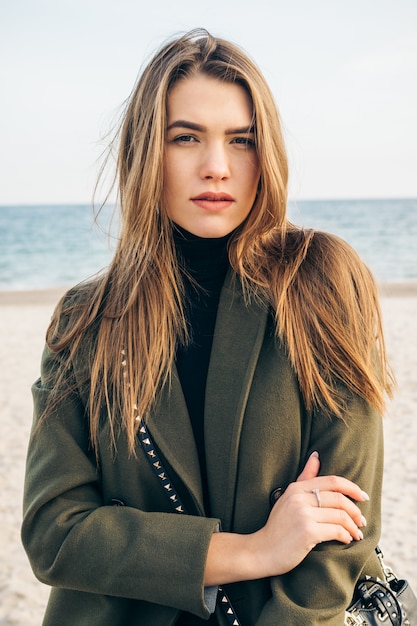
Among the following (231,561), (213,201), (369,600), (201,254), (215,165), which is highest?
(215,165)

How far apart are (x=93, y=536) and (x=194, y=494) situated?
0.96 ft

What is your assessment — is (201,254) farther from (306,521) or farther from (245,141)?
(306,521)

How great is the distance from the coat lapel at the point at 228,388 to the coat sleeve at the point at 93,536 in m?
0.12

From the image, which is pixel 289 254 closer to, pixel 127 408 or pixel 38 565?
pixel 127 408

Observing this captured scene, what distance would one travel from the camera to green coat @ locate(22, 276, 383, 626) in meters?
1.81

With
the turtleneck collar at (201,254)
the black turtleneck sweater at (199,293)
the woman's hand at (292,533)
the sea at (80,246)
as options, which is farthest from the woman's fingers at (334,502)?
the sea at (80,246)

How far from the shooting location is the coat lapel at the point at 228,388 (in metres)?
1.92

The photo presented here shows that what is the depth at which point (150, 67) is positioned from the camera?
2168mm

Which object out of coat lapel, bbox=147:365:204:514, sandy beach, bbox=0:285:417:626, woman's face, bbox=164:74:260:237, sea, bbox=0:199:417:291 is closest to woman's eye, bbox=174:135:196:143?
woman's face, bbox=164:74:260:237

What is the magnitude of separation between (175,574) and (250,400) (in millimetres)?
496

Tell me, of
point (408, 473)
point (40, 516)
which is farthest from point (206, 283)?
point (408, 473)

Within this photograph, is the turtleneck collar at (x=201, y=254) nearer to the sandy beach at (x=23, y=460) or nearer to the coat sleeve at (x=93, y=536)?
the coat sleeve at (x=93, y=536)

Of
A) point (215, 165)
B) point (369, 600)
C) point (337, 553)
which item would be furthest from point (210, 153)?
point (369, 600)

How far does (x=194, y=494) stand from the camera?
1936 mm
